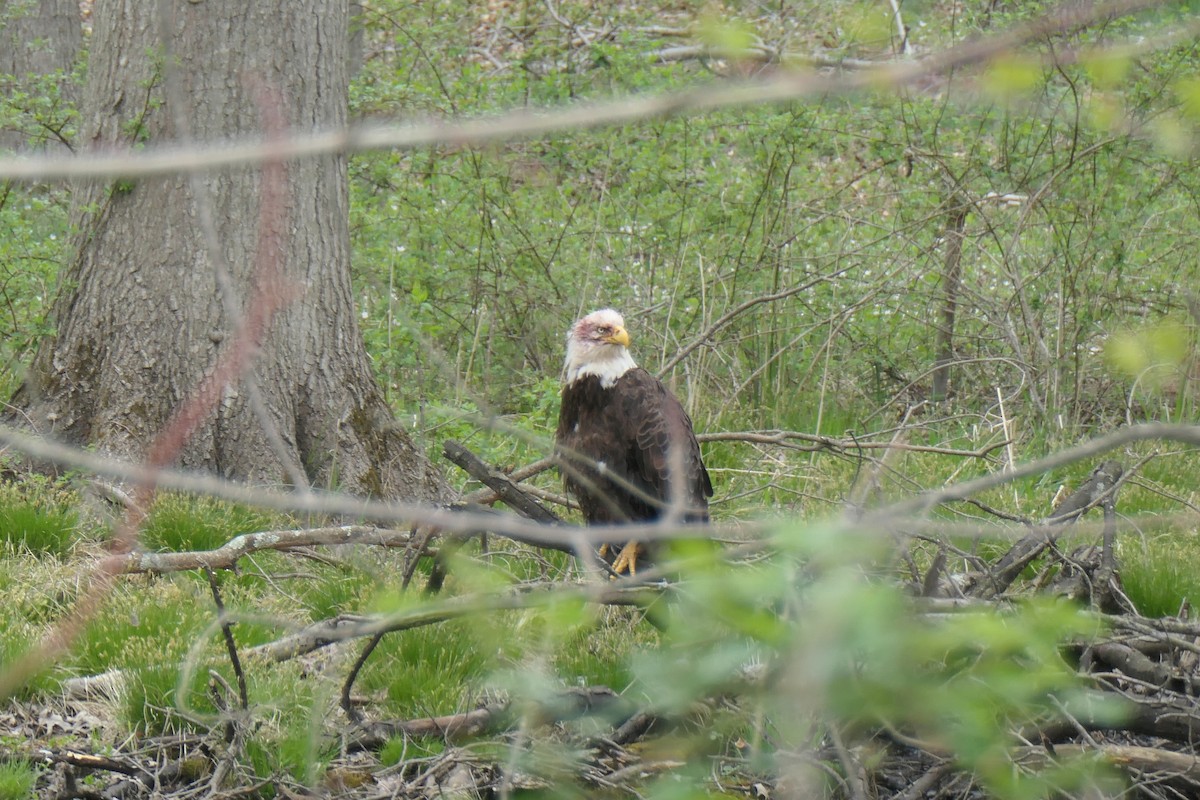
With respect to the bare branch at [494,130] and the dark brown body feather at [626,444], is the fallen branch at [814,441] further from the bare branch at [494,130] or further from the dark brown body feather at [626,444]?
the bare branch at [494,130]

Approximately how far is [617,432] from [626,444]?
0.22 ft

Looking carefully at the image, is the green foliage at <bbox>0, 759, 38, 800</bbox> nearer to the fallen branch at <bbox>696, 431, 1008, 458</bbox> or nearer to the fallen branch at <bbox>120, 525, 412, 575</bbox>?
the fallen branch at <bbox>120, 525, 412, 575</bbox>

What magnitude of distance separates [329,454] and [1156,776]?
141 inches

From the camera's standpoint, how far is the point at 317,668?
396 centimetres

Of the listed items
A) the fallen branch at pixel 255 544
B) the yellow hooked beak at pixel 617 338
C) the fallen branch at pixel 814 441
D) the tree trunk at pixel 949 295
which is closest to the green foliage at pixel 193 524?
the fallen branch at pixel 255 544

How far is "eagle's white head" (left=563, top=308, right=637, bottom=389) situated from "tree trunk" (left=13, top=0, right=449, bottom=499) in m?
1.00

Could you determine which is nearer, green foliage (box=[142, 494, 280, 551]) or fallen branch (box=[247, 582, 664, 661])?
fallen branch (box=[247, 582, 664, 661])

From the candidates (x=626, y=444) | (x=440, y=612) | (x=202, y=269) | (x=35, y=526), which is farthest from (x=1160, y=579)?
(x=35, y=526)

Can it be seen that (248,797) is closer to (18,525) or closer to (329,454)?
(18,525)

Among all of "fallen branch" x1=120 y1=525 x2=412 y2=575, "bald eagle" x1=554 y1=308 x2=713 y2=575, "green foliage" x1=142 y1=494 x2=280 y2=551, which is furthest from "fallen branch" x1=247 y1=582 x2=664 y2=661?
"bald eagle" x1=554 y1=308 x2=713 y2=575

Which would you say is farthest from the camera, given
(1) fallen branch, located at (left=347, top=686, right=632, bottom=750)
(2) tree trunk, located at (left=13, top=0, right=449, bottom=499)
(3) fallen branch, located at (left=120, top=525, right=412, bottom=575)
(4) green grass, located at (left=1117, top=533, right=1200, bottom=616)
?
(2) tree trunk, located at (left=13, top=0, right=449, bottom=499)

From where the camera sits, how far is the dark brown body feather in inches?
215

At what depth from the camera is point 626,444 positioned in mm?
5602

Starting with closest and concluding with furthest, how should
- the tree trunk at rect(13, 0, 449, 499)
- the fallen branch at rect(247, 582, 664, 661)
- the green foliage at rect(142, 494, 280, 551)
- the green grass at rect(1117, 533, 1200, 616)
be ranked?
the fallen branch at rect(247, 582, 664, 661), the green grass at rect(1117, 533, 1200, 616), the green foliage at rect(142, 494, 280, 551), the tree trunk at rect(13, 0, 449, 499)
